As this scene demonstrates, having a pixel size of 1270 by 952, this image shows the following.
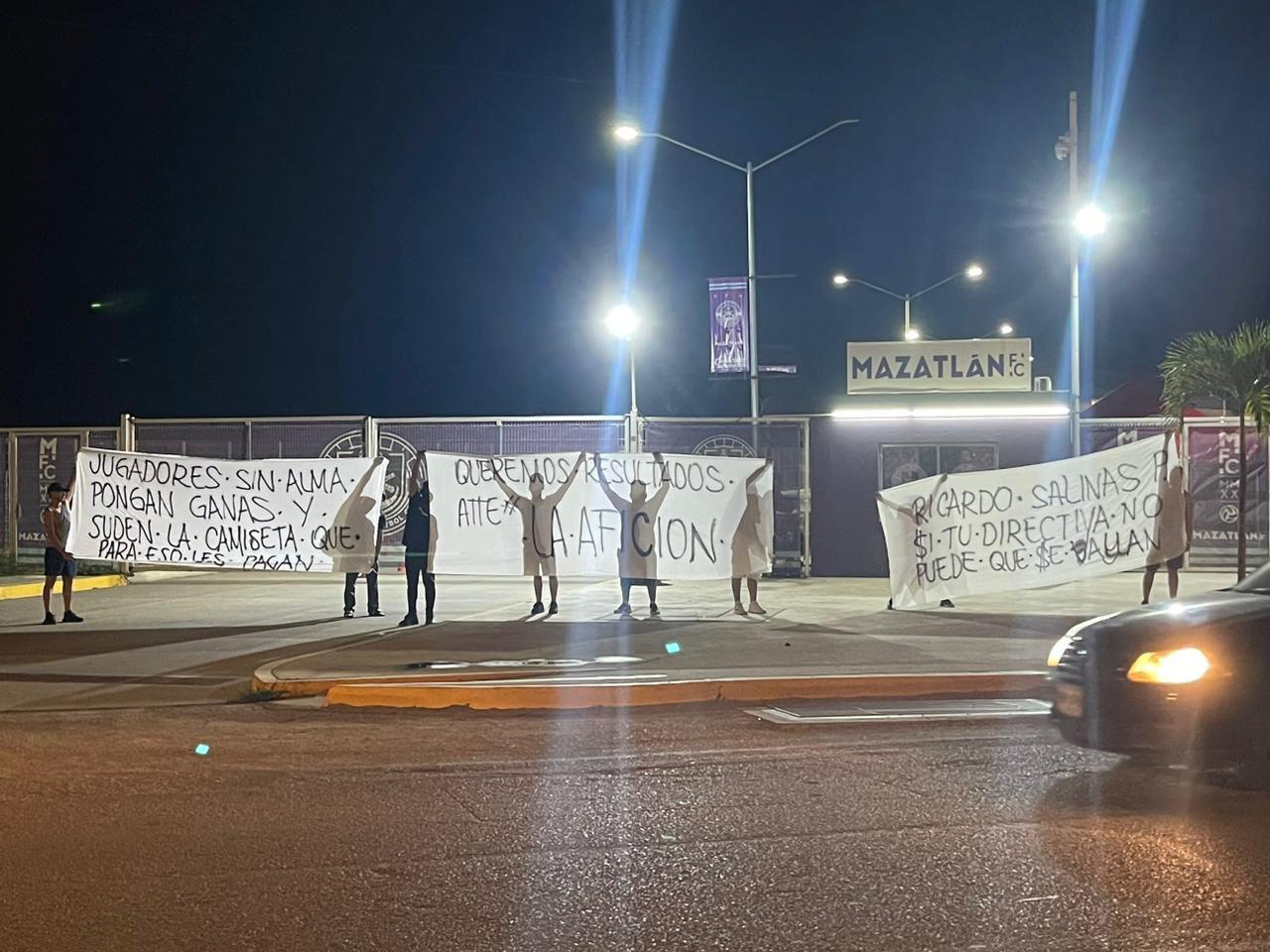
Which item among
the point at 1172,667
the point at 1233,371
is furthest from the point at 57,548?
the point at 1233,371

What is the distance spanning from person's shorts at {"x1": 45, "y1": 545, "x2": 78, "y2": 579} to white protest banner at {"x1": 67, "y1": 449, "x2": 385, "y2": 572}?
1.92 ft

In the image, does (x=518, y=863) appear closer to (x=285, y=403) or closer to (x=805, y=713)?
(x=805, y=713)

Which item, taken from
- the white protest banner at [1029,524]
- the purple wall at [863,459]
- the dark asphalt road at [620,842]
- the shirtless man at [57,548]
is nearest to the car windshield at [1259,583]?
the dark asphalt road at [620,842]

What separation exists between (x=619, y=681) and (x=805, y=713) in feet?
5.13

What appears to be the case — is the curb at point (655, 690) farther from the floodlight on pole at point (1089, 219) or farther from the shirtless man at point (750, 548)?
the floodlight on pole at point (1089, 219)

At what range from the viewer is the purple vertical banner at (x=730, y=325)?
76.7 feet

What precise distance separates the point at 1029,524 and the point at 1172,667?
8.71m

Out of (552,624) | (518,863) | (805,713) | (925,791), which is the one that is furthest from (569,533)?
(518,863)

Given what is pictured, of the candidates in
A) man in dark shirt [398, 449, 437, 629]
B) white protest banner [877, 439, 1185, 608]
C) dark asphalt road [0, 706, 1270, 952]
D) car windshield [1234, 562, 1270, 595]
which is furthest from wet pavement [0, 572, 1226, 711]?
car windshield [1234, 562, 1270, 595]

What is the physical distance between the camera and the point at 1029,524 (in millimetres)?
15391

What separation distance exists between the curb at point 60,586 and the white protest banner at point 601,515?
6256mm

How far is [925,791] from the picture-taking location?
7273 mm

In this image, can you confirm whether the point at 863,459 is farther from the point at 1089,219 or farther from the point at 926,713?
the point at 926,713

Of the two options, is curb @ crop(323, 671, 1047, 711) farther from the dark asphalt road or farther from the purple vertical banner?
the purple vertical banner
